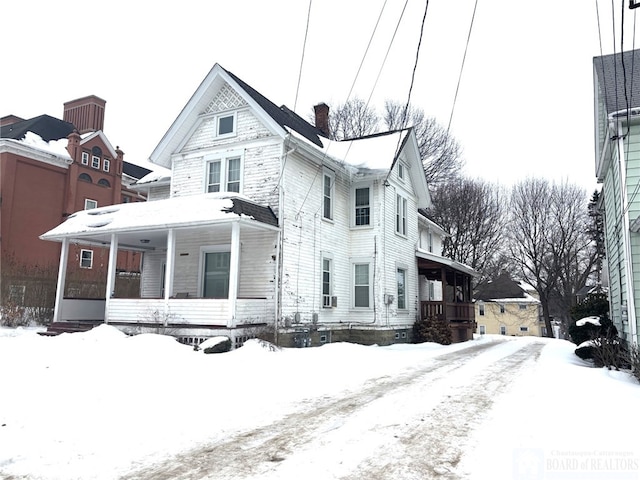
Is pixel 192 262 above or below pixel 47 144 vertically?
below

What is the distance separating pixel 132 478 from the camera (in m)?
3.88

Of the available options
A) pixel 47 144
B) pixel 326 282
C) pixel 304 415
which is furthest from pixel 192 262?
pixel 47 144

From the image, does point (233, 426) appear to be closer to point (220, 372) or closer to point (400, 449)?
point (400, 449)

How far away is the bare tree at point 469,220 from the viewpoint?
33.8m

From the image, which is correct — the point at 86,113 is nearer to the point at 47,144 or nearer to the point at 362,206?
the point at 47,144

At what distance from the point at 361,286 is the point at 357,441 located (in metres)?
12.7

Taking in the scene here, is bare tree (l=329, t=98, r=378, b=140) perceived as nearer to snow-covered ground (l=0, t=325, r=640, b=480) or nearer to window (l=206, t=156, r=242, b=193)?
window (l=206, t=156, r=242, b=193)

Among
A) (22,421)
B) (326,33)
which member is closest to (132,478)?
(22,421)

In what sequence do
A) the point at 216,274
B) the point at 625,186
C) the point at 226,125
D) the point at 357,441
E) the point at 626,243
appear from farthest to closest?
the point at 226,125
the point at 216,274
the point at 625,186
the point at 626,243
the point at 357,441

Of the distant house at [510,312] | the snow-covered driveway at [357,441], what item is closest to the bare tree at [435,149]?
the distant house at [510,312]

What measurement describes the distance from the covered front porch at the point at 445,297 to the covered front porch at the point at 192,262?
905 centimetres

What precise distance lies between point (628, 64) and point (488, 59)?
8.93 metres

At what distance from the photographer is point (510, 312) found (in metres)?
49.9

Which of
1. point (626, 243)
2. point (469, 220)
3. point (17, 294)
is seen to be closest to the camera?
point (626, 243)
